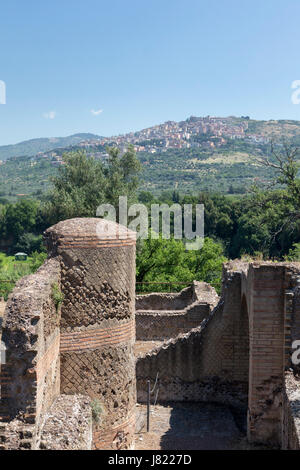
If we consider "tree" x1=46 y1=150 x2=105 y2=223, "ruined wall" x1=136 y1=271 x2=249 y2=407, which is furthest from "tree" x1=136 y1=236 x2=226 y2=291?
"ruined wall" x1=136 y1=271 x2=249 y2=407

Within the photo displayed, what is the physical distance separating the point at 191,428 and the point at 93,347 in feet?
16.2

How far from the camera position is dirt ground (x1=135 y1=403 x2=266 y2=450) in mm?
9859

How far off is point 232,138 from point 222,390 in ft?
401

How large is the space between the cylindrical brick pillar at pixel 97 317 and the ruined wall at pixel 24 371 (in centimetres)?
88

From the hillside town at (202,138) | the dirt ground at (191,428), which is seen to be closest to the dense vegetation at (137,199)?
the dirt ground at (191,428)

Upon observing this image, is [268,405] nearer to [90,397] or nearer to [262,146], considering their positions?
[90,397]

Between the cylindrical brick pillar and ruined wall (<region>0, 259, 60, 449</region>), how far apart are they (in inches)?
34.8

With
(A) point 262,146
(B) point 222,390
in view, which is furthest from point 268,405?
(A) point 262,146

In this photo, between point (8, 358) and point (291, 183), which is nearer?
point (8, 358)

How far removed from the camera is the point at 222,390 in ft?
40.4

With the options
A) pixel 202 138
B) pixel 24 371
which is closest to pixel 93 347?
pixel 24 371

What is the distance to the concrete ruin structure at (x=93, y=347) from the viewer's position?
18.4 ft

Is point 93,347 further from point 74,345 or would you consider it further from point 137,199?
point 137,199

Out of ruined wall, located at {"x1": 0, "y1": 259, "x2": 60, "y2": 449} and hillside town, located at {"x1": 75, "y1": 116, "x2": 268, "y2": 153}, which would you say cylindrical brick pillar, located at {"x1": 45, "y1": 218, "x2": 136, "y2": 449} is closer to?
ruined wall, located at {"x1": 0, "y1": 259, "x2": 60, "y2": 449}
